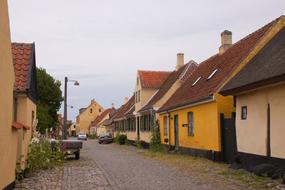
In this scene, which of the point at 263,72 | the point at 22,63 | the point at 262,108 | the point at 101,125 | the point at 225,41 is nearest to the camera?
the point at 263,72

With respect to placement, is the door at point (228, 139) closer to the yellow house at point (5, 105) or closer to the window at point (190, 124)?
the window at point (190, 124)

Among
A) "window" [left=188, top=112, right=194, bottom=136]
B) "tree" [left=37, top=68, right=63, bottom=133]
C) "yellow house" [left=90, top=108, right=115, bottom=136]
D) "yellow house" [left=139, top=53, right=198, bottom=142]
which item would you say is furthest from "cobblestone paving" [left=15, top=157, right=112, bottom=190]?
"yellow house" [left=90, top=108, right=115, bottom=136]

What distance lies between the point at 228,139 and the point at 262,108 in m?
4.61

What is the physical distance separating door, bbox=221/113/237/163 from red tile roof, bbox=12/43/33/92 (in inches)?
328

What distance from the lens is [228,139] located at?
739 inches

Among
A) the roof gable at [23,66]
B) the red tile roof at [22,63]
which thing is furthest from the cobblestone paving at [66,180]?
the red tile roof at [22,63]

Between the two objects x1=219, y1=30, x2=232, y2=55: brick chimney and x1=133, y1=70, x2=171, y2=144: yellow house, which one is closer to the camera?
x1=219, y1=30, x2=232, y2=55: brick chimney

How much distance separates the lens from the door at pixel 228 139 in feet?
59.3

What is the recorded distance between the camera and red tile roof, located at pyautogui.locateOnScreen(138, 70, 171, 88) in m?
38.3

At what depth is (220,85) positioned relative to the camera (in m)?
19.8

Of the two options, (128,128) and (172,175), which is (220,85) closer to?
(172,175)

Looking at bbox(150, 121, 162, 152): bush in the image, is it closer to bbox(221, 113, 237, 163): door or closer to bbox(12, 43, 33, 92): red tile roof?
bbox(221, 113, 237, 163): door

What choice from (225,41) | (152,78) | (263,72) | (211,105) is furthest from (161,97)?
(263,72)

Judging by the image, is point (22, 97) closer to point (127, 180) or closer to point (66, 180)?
point (66, 180)
